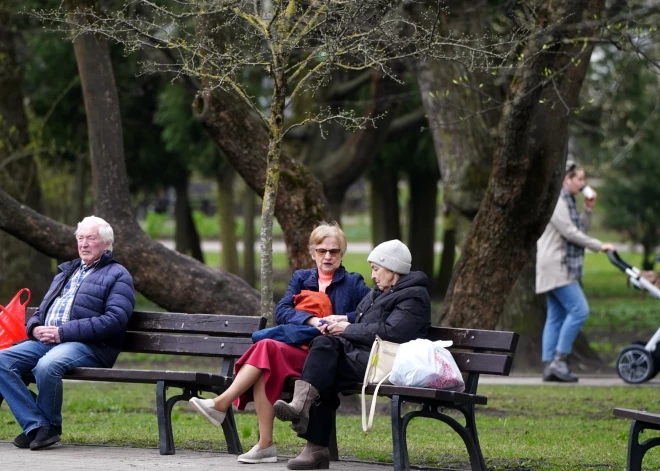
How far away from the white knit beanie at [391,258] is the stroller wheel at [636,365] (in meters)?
5.73

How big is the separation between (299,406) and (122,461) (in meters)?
1.12

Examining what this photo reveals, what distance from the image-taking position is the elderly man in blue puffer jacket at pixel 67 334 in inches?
299

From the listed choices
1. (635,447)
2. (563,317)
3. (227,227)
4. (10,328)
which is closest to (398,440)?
(635,447)

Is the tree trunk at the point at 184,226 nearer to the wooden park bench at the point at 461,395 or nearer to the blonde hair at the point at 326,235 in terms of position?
Answer: the blonde hair at the point at 326,235

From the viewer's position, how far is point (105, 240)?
8055 millimetres

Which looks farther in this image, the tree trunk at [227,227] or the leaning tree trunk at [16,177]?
the tree trunk at [227,227]

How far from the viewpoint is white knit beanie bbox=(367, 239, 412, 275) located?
23.2 ft

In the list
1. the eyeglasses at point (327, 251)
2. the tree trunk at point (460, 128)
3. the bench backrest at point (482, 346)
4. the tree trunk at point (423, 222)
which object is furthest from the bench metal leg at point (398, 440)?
the tree trunk at point (423, 222)

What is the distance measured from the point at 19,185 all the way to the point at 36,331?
11.5 meters

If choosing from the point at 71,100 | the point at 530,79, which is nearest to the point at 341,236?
the point at 530,79

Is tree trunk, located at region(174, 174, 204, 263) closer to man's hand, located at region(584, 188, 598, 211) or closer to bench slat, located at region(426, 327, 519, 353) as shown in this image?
man's hand, located at region(584, 188, 598, 211)

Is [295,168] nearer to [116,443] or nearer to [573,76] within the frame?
[573,76]

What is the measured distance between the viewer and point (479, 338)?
711 cm

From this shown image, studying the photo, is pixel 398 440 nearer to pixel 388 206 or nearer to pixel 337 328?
pixel 337 328
